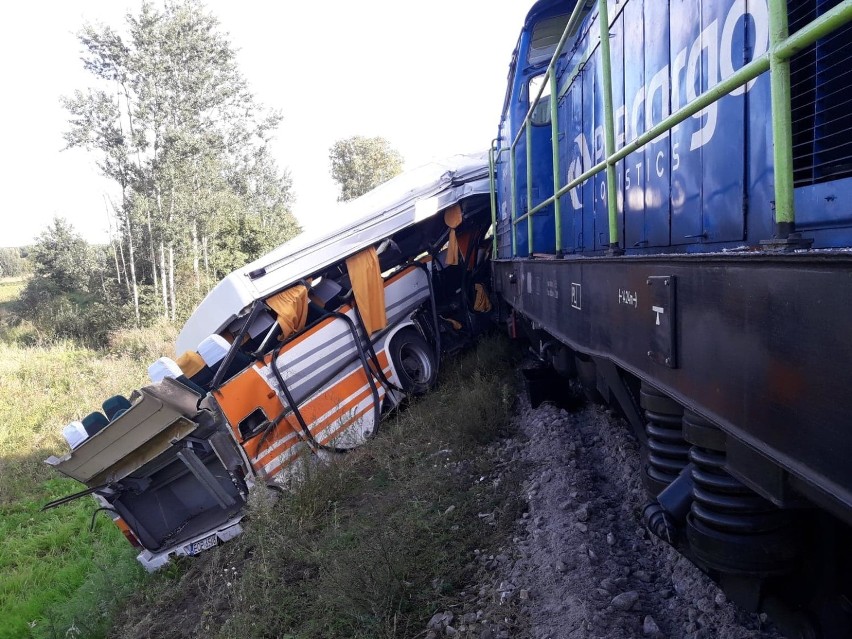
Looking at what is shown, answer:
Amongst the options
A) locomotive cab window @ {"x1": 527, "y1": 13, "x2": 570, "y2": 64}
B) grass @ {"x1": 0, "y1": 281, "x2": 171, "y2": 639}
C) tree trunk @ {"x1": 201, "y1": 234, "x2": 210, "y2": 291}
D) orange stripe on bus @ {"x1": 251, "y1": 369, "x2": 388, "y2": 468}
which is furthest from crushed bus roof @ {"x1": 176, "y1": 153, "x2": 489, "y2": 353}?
tree trunk @ {"x1": 201, "y1": 234, "x2": 210, "y2": 291}

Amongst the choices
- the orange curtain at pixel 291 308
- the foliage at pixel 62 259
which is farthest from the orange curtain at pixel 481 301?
the foliage at pixel 62 259

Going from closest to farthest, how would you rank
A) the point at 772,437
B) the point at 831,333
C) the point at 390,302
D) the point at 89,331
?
the point at 831,333 < the point at 772,437 < the point at 390,302 < the point at 89,331

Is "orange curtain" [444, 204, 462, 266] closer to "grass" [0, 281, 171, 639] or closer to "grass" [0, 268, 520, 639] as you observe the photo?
"grass" [0, 268, 520, 639]

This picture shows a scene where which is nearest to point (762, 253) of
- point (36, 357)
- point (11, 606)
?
point (11, 606)

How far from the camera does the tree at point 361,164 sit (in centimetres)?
3428

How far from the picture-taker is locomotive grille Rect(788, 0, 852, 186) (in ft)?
5.89

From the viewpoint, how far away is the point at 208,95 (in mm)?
25453

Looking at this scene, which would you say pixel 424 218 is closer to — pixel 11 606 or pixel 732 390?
pixel 11 606

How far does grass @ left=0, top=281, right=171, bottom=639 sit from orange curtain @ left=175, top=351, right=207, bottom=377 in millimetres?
1920

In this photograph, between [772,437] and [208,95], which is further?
[208,95]

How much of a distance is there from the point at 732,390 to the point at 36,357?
20.2 m

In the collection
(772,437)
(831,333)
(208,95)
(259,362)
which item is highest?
(208,95)

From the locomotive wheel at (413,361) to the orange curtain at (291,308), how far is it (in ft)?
4.02

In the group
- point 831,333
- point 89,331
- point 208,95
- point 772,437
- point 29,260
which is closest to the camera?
point 831,333
